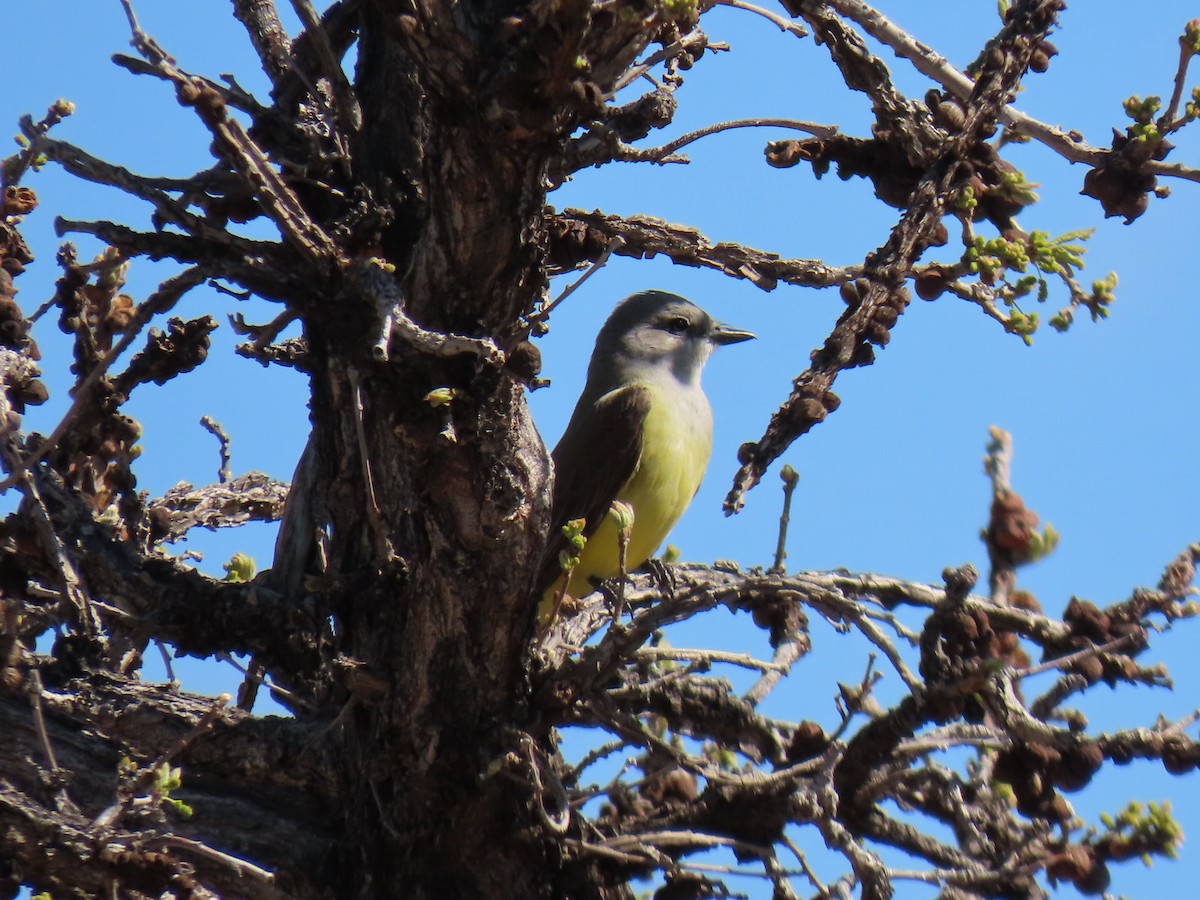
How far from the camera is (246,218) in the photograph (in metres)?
3.76

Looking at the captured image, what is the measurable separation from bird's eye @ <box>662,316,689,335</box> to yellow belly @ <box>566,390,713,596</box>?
1.02 metres

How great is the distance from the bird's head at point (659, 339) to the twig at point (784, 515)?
145 inches

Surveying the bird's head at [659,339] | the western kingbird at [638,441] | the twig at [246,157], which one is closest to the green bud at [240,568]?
the western kingbird at [638,441]

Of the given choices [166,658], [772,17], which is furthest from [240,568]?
[772,17]

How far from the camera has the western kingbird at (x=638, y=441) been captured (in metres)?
6.16

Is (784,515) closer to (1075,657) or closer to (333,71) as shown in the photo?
(1075,657)

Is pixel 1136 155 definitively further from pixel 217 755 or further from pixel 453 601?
pixel 217 755

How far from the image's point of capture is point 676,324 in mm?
7691

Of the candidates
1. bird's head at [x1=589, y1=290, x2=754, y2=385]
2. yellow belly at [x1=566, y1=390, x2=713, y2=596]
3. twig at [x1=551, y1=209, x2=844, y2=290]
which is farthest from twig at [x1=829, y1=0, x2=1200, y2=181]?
bird's head at [x1=589, y1=290, x2=754, y2=385]

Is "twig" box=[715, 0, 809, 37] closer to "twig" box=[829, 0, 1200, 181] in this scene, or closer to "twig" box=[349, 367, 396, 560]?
"twig" box=[829, 0, 1200, 181]

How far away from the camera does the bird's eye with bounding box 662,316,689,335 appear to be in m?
7.68

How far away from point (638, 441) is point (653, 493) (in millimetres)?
275

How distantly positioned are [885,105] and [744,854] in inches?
91.9

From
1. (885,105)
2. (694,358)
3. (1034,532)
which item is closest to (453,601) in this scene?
(1034,532)
